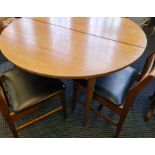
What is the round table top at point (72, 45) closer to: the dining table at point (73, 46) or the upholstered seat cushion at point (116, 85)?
the dining table at point (73, 46)

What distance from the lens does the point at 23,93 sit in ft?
4.15

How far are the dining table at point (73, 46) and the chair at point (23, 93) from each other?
0.86 feet

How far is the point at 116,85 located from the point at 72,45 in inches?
18.6

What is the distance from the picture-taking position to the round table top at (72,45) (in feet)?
A: 3.54

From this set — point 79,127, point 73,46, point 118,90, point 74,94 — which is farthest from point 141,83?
point 79,127

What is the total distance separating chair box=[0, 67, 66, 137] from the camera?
4.00ft

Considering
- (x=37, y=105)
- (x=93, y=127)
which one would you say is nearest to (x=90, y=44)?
(x=37, y=105)

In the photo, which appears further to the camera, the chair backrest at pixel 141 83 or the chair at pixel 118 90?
the chair at pixel 118 90

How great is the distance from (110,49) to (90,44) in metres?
0.16

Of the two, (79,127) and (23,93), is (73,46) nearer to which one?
(23,93)

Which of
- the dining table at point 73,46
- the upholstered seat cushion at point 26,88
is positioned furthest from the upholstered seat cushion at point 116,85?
the upholstered seat cushion at point 26,88

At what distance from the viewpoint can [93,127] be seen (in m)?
1.66

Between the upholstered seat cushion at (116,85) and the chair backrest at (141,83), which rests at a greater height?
the chair backrest at (141,83)
